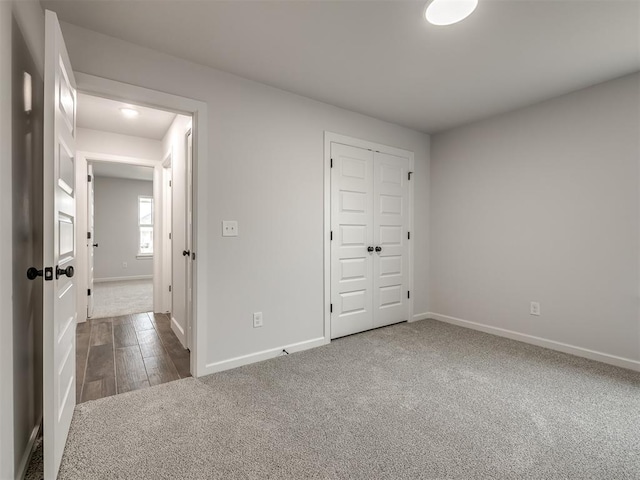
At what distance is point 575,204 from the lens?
2.82 m

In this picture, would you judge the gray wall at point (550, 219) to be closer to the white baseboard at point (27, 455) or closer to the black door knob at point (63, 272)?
the black door knob at point (63, 272)

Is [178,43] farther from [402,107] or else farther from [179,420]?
[179,420]

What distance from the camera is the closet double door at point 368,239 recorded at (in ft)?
10.5

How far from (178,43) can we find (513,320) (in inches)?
150

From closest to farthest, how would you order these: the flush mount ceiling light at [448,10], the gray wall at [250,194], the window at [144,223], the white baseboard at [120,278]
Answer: the flush mount ceiling light at [448,10] → the gray wall at [250,194] → the white baseboard at [120,278] → the window at [144,223]

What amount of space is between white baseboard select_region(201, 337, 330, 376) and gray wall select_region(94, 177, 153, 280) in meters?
6.21

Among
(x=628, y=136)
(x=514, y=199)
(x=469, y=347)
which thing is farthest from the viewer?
(x=514, y=199)

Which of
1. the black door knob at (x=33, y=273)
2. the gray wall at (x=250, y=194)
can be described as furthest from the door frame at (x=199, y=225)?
the black door knob at (x=33, y=273)

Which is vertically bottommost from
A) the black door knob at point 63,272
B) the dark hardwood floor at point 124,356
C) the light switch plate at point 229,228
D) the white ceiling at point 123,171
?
the dark hardwood floor at point 124,356

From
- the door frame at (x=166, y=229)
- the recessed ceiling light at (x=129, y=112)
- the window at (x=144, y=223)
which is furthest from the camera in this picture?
the window at (x=144, y=223)

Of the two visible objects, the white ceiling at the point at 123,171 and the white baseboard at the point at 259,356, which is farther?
the white ceiling at the point at 123,171

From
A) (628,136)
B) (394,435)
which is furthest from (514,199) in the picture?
(394,435)

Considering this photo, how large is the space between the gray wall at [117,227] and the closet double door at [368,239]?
623 centimetres

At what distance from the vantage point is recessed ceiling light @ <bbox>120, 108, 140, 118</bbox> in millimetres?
3160
